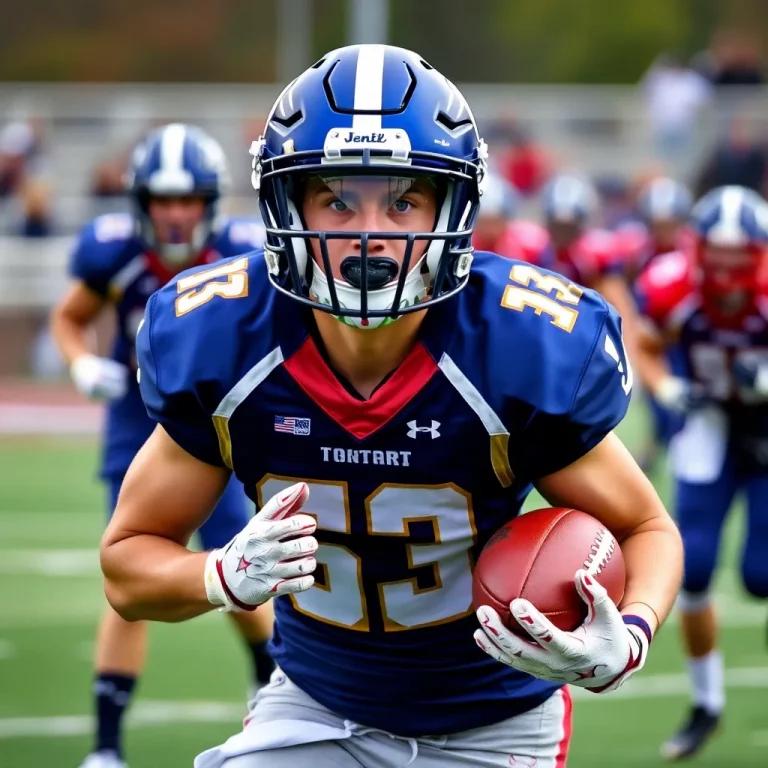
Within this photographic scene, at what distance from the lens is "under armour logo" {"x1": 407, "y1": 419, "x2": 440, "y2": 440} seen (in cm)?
249

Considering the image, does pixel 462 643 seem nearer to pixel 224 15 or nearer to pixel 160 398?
Answer: pixel 160 398

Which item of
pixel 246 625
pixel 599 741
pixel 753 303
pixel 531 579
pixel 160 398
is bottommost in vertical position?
pixel 599 741

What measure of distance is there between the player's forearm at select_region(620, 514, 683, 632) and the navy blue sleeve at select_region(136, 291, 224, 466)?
72 centimetres

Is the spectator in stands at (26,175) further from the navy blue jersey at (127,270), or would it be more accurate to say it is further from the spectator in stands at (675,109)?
the navy blue jersey at (127,270)

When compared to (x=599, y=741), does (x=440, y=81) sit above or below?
above

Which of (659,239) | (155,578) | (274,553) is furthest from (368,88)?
(659,239)

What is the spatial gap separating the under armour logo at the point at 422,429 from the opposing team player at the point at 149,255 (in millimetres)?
2108

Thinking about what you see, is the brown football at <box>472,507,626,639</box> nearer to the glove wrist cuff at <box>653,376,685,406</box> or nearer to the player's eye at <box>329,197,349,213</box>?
the player's eye at <box>329,197,349,213</box>

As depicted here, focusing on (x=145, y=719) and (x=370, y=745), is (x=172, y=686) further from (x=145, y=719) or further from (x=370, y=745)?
(x=370, y=745)

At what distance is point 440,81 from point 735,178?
39.8 feet

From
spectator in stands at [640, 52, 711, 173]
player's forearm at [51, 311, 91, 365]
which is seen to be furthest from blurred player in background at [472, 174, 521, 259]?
spectator in stands at [640, 52, 711, 173]

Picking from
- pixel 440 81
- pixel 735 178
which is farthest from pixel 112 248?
pixel 735 178

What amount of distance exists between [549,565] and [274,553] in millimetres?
441

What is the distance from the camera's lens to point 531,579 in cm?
242
